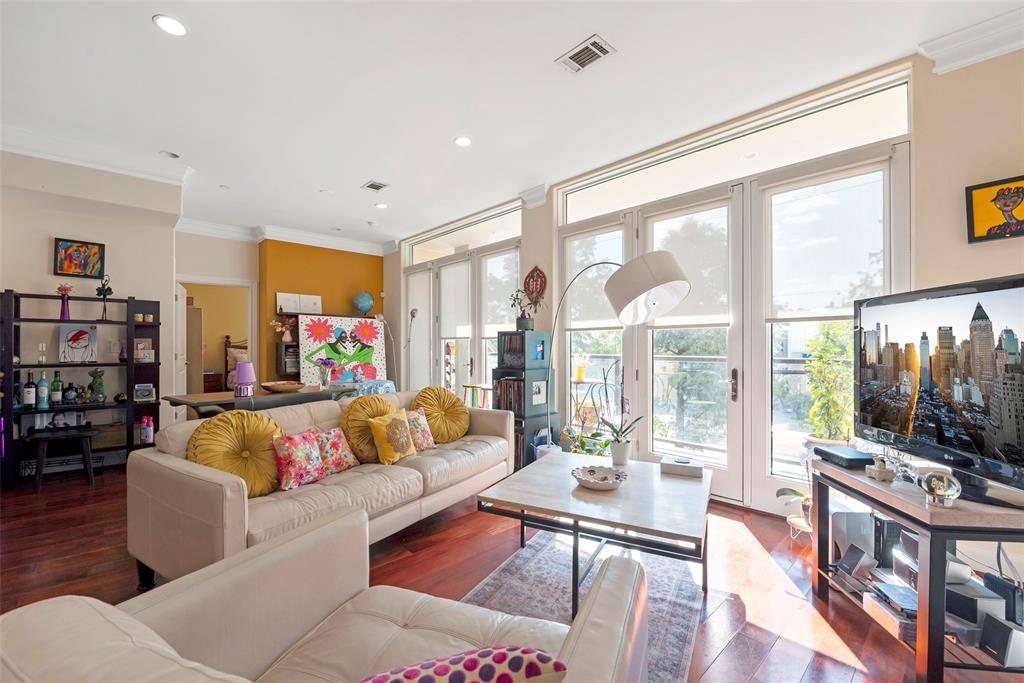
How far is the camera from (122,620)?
72 cm

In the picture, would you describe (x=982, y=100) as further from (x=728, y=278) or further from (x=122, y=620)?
(x=122, y=620)

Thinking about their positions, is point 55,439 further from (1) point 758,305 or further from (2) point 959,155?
(2) point 959,155

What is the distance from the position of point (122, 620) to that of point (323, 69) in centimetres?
286

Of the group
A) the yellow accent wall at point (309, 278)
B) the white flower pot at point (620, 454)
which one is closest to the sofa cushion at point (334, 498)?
the white flower pot at point (620, 454)

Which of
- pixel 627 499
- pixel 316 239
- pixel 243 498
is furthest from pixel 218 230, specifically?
pixel 627 499

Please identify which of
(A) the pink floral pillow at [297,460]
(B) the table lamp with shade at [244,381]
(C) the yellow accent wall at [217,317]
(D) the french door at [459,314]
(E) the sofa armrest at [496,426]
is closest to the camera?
(A) the pink floral pillow at [297,460]

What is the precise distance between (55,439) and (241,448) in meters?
2.84

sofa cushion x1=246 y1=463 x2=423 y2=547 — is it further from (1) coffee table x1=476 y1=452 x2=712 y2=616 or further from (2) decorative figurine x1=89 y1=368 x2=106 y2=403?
(2) decorative figurine x1=89 y1=368 x2=106 y2=403

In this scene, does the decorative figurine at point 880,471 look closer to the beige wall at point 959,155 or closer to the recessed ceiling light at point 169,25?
the beige wall at point 959,155

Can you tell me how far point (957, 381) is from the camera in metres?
1.65

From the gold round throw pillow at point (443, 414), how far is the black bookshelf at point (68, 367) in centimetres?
297

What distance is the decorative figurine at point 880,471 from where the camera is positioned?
176 cm

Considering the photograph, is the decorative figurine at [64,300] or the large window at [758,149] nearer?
the large window at [758,149]

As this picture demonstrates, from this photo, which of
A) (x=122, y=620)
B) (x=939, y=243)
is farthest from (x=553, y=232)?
(x=122, y=620)
